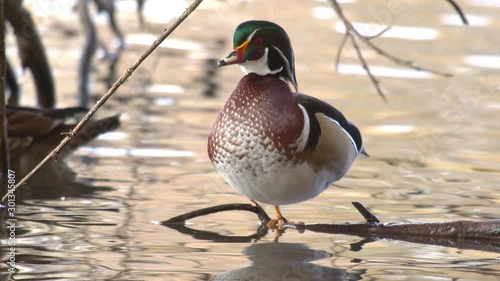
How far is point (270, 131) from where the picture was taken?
5098 mm

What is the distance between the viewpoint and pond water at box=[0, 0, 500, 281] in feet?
16.4

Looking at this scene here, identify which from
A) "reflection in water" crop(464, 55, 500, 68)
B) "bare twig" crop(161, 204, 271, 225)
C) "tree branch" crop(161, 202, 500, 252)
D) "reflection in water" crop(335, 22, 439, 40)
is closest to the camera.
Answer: "tree branch" crop(161, 202, 500, 252)

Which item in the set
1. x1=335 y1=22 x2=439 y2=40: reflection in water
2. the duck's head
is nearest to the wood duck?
the duck's head

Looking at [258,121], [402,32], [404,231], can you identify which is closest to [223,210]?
[258,121]

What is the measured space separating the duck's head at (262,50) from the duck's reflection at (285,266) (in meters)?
0.80

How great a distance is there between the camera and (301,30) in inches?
534

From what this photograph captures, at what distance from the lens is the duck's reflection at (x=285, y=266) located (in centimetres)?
476

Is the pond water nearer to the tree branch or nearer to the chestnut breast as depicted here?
the tree branch

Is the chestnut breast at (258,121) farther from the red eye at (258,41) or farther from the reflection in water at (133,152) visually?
the reflection in water at (133,152)

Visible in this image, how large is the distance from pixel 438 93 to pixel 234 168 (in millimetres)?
5294

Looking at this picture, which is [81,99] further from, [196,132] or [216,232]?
[216,232]

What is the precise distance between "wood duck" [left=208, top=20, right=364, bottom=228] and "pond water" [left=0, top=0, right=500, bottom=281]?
341 mm

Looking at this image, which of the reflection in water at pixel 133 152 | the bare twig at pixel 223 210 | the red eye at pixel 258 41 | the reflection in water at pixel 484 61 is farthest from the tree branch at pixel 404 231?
the reflection in water at pixel 484 61

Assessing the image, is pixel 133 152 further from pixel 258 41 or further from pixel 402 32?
pixel 402 32
